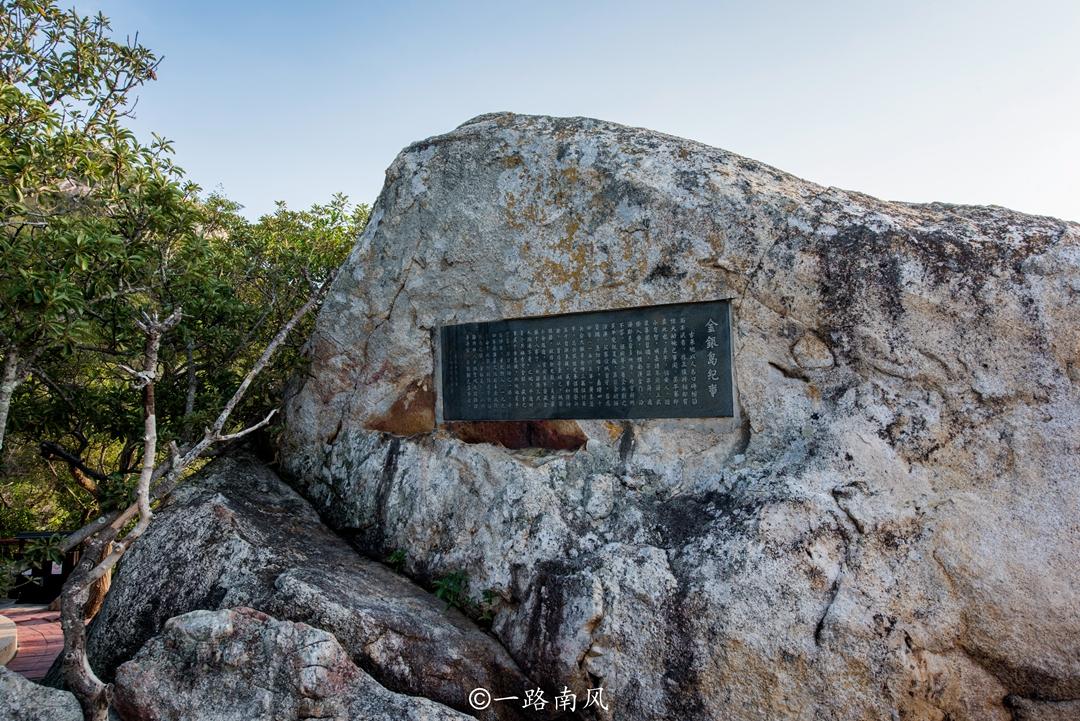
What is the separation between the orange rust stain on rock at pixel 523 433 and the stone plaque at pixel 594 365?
6cm

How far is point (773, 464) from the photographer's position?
4797 millimetres

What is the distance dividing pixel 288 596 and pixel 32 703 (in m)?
1.49

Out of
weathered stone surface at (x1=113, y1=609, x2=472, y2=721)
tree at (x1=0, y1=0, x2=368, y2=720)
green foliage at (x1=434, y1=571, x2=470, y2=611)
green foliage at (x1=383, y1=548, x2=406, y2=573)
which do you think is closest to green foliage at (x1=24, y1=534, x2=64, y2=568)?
tree at (x1=0, y1=0, x2=368, y2=720)

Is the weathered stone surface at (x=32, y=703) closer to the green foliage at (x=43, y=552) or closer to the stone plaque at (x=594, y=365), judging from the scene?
the green foliage at (x=43, y=552)

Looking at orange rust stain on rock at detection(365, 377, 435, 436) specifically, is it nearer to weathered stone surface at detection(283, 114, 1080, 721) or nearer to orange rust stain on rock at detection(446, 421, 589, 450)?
weathered stone surface at detection(283, 114, 1080, 721)

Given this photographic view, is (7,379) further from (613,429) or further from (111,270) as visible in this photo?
(613,429)

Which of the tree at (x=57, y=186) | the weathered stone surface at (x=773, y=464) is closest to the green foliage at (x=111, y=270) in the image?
the tree at (x=57, y=186)

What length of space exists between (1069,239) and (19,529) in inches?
453

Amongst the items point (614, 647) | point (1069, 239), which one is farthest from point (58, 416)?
point (1069, 239)

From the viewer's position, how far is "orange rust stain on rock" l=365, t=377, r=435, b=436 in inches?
241

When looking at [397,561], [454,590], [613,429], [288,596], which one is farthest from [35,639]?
[613,429]

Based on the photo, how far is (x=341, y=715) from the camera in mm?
3994

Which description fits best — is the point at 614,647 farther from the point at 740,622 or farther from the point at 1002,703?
the point at 1002,703

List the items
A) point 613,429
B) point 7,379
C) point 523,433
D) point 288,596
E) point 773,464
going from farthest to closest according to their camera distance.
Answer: point 523,433 → point 613,429 → point 7,379 → point 773,464 → point 288,596
